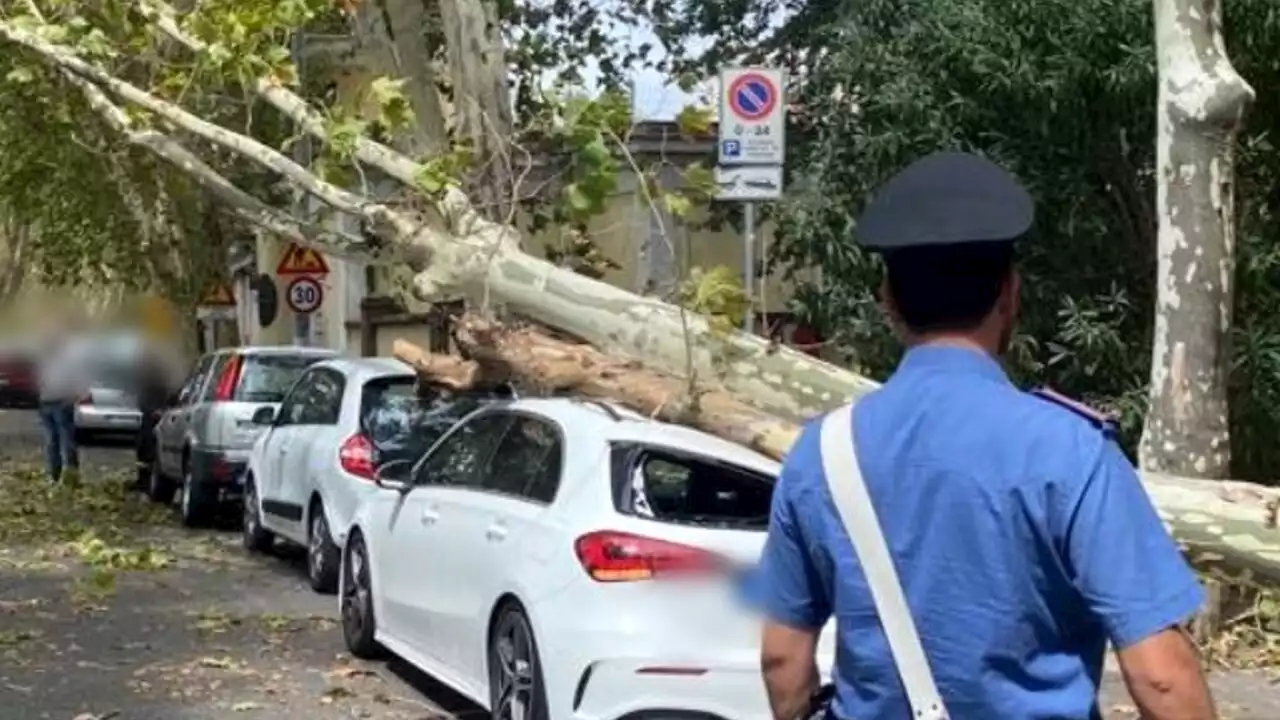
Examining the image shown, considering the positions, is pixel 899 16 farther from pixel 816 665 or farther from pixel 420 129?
pixel 816 665

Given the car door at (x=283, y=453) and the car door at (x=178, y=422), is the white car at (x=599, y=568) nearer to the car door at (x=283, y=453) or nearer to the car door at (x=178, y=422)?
the car door at (x=283, y=453)

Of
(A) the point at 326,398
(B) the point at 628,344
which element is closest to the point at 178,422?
(A) the point at 326,398

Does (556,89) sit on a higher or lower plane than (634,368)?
higher

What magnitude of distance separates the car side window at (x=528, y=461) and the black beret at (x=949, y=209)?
5163 millimetres

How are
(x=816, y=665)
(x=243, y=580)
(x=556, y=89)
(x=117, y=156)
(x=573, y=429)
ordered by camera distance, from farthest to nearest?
(x=117, y=156)
(x=243, y=580)
(x=556, y=89)
(x=573, y=429)
(x=816, y=665)

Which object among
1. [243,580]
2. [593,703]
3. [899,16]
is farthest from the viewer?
[243,580]

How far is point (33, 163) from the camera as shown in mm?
21641

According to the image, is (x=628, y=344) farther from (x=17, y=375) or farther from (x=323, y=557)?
(x=17, y=375)

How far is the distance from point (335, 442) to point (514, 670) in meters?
5.86

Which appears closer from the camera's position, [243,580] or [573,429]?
[573,429]

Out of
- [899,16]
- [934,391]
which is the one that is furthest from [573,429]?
[899,16]

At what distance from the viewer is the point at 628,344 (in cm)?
889

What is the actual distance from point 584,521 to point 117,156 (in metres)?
14.0

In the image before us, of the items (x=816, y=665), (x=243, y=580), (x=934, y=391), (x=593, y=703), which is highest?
(x=934, y=391)
